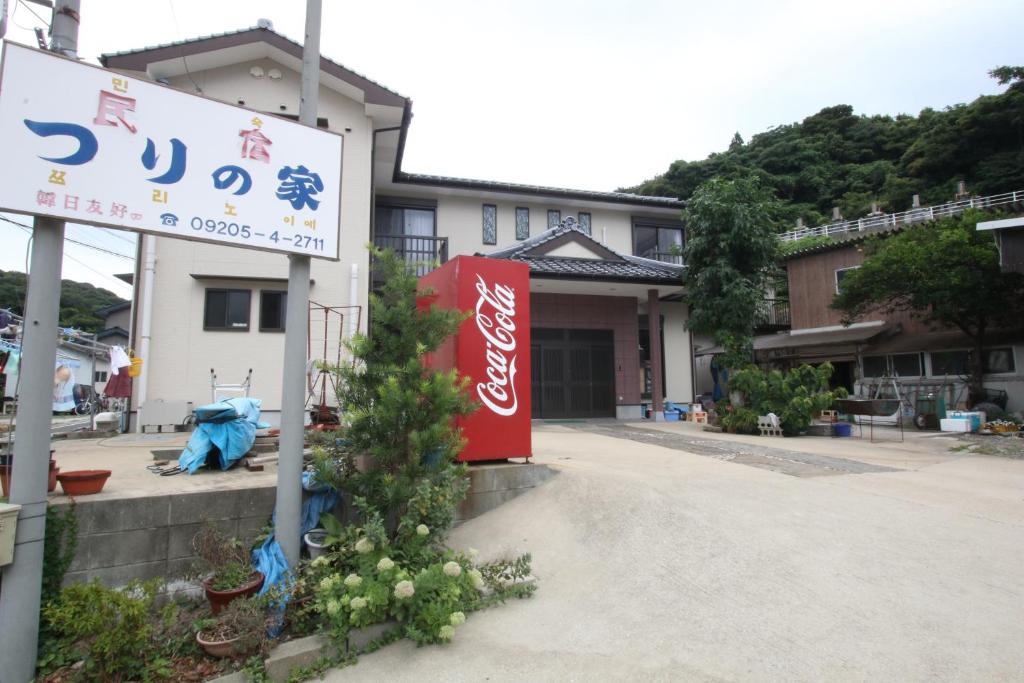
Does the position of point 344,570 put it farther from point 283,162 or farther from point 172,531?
point 283,162

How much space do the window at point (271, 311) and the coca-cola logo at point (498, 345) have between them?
22.9 feet

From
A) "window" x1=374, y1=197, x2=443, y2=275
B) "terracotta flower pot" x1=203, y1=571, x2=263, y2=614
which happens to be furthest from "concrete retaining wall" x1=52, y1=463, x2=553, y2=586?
"window" x1=374, y1=197, x2=443, y2=275

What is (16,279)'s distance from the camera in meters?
28.5

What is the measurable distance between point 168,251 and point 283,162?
8.12 metres

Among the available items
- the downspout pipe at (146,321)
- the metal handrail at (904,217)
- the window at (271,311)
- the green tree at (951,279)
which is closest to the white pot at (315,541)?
the window at (271,311)

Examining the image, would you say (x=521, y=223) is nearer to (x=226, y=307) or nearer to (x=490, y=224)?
(x=490, y=224)

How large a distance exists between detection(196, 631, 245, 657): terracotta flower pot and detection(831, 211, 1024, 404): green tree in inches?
591

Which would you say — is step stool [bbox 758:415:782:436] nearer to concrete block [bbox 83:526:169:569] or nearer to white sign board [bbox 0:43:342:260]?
white sign board [bbox 0:43:342:260]

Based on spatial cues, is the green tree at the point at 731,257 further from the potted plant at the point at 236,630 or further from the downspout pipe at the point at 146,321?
the downspout pipe at the point at 146,321

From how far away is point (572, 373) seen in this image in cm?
1441

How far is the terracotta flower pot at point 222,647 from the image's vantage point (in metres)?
3.00

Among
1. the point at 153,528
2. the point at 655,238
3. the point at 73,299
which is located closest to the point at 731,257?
the point at 655,238

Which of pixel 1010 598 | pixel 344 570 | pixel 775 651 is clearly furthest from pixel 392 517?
pixel 1010 598

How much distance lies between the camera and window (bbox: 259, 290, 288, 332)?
10578 millimetres
